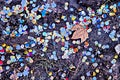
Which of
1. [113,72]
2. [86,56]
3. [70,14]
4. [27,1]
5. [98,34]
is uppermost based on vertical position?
[27,1]

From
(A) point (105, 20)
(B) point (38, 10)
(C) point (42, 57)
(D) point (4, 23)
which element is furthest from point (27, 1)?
(A) point (105, 20)

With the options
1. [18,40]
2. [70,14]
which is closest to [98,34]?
[70,14]

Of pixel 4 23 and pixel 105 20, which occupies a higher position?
pixel 4 23

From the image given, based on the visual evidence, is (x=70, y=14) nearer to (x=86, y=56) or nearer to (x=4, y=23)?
(x=86, y=56)

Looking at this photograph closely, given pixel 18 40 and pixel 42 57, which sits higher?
pixel 18 40

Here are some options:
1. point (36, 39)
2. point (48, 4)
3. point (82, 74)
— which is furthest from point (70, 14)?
point (82, 74)

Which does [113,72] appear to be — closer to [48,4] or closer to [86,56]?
[86,56]

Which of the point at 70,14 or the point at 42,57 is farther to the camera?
the point at 70,14

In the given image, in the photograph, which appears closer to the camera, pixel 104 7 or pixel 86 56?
pixel 86 56
